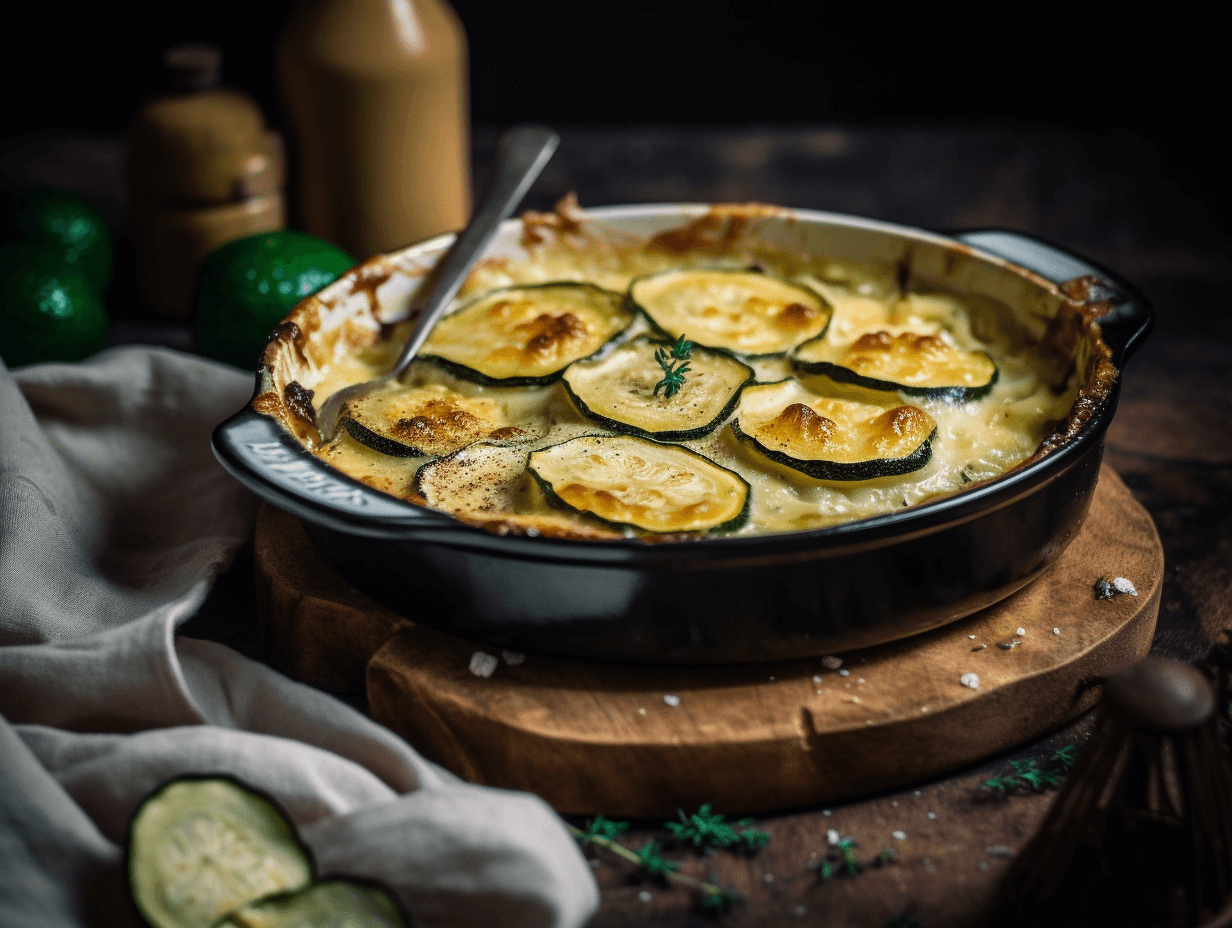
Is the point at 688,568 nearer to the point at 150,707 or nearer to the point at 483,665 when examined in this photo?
the point at 483,665

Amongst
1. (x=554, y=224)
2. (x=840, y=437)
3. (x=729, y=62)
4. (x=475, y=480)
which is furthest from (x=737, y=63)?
(x=475, y=480)

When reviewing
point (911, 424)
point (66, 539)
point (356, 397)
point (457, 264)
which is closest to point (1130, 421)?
point (911, 424)

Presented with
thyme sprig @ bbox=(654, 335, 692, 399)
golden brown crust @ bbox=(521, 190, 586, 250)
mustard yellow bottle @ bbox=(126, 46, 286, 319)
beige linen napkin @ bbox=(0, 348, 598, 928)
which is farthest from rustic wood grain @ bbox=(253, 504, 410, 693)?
mustard yellow bottle @ bbox=(126, 46, 286, 319)

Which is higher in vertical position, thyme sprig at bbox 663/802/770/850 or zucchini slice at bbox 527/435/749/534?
zucchini slice at bbox 527/435/749/534

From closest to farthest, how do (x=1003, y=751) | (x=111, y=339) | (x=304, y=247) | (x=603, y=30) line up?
1. (x=1003, y=751)
2. (x=304, y=247)
3. (x=111, y=339)
4. (x=603, y=30)

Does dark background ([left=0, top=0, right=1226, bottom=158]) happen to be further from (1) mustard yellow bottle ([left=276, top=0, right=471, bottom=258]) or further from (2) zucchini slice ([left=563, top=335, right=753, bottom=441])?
(2) zucchini slice ([left=563, top=335, right=753, bottom=441])

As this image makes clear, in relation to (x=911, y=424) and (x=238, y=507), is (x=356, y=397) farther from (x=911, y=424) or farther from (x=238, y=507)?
(x=911, y=424)
